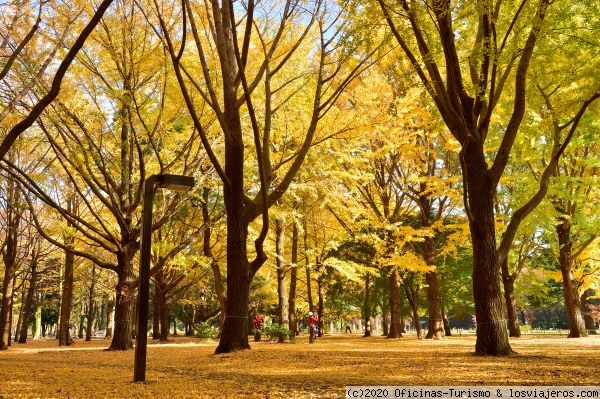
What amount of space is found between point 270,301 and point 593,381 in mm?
27003

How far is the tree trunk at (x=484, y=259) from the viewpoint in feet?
28.3

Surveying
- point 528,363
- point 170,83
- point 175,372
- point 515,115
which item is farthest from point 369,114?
point 175,372

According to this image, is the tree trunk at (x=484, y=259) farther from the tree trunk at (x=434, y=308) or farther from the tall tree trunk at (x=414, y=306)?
the tall tree trunk at (x=414, y=306)

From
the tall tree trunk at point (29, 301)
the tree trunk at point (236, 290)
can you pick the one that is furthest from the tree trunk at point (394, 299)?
the tall tree trunk at point (29, 301)

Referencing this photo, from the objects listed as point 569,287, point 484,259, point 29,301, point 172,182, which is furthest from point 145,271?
point 29,301

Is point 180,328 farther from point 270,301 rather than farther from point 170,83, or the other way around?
point 170,83

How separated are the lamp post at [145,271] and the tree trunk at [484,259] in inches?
224

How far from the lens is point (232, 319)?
31.9 feet

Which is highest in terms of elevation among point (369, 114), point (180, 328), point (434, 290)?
point (369, 114)

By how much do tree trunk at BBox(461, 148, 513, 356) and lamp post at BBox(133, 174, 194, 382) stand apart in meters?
5.68

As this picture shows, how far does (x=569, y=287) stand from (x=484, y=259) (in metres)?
13.0

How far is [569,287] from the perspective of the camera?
19172 mm

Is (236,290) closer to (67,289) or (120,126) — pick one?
(120,126)

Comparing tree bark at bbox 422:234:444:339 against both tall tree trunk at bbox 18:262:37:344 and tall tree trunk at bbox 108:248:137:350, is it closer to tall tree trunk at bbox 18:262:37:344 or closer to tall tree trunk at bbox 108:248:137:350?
tall tree trunk at bbox 108:248:137:350
